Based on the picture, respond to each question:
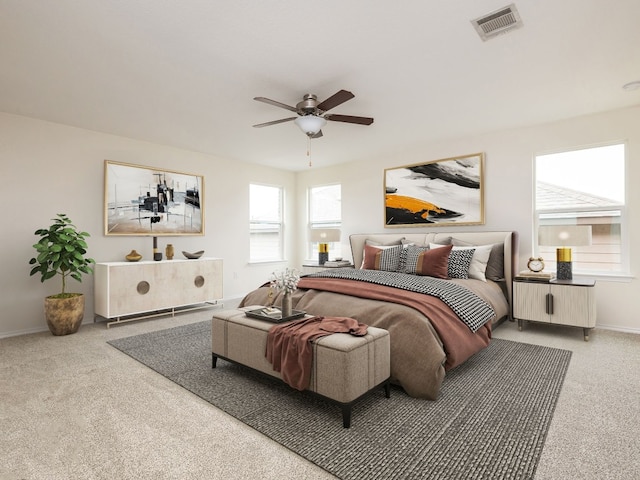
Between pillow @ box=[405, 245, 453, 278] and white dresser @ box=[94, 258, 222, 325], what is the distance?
2.91m

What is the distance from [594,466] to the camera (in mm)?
1661

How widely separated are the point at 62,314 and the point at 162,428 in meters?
2.69

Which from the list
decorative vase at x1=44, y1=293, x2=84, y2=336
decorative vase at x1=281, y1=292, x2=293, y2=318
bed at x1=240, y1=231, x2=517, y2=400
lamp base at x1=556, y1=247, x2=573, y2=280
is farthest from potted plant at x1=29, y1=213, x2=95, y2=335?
lamp base at x1=556, y1=247, x2=573, y2=280

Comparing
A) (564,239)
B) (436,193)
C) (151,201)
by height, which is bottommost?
(564,239)

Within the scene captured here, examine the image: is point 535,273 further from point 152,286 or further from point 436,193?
point 152,286

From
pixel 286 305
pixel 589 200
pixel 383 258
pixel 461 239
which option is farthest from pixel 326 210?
pixel 286 305

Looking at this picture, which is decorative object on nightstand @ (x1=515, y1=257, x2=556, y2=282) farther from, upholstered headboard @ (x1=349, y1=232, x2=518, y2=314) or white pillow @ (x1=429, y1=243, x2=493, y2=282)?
white pillow @ (x1=429, y1=243, x2=493, y2=282)

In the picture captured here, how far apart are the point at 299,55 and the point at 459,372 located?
2800mm

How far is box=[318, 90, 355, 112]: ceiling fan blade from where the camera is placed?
278 centimetres

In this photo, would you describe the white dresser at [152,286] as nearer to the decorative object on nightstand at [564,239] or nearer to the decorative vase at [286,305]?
the decorative vase at [286,305]

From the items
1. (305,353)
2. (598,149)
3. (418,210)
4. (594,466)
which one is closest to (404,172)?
(418,210)

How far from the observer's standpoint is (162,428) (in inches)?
79.1

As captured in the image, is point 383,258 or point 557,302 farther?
point 383,258

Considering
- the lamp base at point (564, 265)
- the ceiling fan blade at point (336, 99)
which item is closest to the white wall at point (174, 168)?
the lamp base at point (564, 265)
